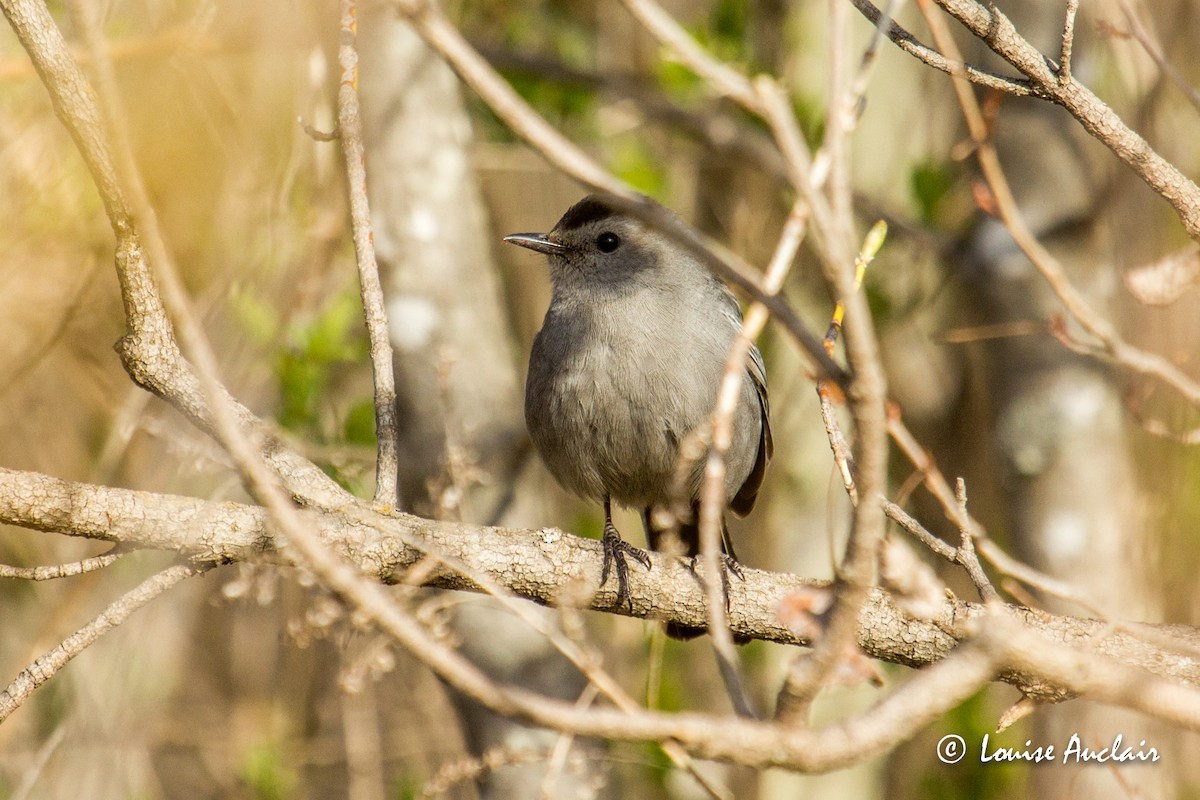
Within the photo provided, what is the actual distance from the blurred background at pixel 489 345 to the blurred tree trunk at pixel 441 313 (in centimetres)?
2

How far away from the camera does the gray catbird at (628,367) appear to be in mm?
4414

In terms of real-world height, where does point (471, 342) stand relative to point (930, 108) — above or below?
below

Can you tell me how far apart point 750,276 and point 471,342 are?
401 cm

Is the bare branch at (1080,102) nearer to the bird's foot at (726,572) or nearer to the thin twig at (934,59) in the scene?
the thin twig at (934,59)

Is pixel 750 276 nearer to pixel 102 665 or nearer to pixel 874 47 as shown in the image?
pixel 874 47

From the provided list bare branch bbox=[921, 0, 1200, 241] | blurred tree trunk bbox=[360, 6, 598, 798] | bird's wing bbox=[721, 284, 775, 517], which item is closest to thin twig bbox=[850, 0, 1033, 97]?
bare branch bbox=[921, 0, 1200, 241]

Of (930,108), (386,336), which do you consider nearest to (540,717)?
(386,336)

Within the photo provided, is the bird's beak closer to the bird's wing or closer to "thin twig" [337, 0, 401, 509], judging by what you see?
the bird's wing

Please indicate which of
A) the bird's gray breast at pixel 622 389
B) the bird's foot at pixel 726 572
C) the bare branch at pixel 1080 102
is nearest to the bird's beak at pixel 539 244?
the bird's gray breast at pixel 622 389

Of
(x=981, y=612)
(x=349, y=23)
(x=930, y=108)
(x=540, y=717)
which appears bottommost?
(x=540, y=717)

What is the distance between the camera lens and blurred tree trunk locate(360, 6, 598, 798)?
5.12m

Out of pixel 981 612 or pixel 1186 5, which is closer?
pixel 981 612

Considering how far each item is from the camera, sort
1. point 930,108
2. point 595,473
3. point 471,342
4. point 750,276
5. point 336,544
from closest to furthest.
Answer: point 750,276 < point 336,544 < point 595,473 < point 471,342 < point 930,108

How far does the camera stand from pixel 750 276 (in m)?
1.49
